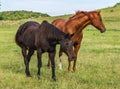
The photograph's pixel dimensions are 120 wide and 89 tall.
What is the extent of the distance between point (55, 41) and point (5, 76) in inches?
88.7

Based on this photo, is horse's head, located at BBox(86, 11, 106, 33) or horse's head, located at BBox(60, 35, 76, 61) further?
horse's head, located at BBox(86, 11, 106, 33)

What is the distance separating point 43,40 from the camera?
39.3 ft

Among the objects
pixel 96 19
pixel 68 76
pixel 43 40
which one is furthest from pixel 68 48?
pixel 96 19

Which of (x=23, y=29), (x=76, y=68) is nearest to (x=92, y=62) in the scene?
(x=76, y=68)

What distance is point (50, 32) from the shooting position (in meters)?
11.9

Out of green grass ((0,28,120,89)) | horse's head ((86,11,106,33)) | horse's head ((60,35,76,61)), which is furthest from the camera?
horse's head ((86,11,106,33))

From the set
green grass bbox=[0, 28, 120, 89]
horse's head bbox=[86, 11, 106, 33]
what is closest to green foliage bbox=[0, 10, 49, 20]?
green grass bbox=[0, 28, 120, 89]

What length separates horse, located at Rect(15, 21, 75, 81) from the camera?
36.4ft

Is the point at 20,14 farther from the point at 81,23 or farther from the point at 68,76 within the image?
the point at 68,76

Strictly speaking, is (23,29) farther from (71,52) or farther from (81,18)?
(71,52)

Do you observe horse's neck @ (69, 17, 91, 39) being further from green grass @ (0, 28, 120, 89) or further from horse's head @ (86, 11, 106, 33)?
green grass @ (0, 28, 120, 89)

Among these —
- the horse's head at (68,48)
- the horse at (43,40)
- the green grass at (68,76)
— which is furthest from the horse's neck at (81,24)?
the horse's head at (68,48)

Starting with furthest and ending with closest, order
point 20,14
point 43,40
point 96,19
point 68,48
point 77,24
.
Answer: point 20,14, point 77,24, point 96,19, point 43,40, point 68,48

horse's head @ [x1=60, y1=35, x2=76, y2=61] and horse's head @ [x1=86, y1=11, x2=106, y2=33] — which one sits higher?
horse's head @ [x1=86, y1=11, x2=106, y2=33]
